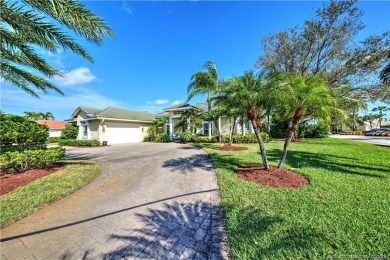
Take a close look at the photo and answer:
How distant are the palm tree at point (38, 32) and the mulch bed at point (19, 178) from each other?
3831 millimetres

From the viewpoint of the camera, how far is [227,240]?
2.99 m

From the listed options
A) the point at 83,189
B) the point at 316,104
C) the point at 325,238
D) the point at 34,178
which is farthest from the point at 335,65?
the point at 34,178

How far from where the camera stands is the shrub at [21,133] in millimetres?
7953

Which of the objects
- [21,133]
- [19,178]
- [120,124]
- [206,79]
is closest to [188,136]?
[206,79]

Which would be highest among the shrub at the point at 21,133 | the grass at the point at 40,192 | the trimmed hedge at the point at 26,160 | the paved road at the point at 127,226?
the shrub at the point at 21,133

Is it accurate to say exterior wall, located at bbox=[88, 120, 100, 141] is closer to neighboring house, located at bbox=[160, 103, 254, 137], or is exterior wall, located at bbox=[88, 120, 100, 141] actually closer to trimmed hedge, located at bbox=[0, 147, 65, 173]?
neighboring house, located at bbox=[160, 103, 254, 137]

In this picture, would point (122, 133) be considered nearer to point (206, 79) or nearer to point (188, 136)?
point (188, 136)

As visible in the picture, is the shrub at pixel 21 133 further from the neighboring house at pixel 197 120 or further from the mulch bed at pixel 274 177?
the neighboring house at pixel 197 120

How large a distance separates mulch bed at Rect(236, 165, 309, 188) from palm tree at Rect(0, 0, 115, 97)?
20.6ft

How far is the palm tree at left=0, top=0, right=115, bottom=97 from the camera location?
3758mm

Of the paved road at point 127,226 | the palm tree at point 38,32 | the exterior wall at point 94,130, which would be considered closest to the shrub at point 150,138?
the exterior wall at point 94,130

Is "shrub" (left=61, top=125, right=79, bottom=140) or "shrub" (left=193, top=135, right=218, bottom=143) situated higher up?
"shrub" (left=61, top=125, right=79, bottom=140)

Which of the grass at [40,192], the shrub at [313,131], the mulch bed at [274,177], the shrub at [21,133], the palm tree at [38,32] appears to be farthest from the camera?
the shrub at [313,131]

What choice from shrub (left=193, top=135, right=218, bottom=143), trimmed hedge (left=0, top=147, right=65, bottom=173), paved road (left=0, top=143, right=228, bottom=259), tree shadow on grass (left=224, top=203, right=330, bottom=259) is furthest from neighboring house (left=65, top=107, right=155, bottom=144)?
tree shadow on grass (left=224, top=203, right=330, bottom=259)
